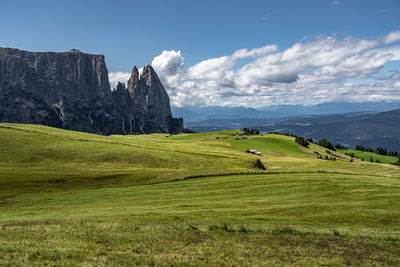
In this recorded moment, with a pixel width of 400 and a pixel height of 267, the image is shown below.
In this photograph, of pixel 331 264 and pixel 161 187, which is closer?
pixel 331 264

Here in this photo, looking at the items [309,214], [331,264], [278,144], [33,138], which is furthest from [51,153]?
[278,144]

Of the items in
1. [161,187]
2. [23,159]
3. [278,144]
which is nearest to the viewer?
[161,187]

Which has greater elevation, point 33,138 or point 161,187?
point 33,138

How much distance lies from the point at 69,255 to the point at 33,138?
8142 cm

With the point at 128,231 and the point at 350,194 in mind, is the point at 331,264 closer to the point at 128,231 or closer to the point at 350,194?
the point at 128,231

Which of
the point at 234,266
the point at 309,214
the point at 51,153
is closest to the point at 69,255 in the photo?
the point at 234,266

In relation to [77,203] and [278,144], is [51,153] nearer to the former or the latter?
[77,203]

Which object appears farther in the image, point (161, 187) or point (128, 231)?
point (161, 187)

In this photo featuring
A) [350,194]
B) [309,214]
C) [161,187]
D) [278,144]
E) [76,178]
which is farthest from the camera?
[278,144]

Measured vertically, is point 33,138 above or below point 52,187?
above

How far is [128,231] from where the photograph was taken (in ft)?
51.5

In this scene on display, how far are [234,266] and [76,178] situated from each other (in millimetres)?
40337

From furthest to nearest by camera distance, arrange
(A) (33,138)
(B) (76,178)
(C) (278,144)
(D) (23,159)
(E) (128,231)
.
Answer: (C) (278,144) → (A) (33,138) → (D) (23,159) → (B) (76,178) → (E) (128,231)

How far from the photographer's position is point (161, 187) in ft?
123
